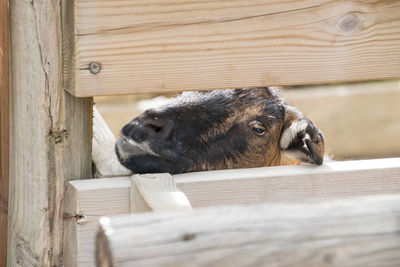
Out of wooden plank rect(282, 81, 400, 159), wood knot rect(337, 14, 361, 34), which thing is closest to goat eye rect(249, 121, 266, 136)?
wood knot rect(337, 14, 361, 34)

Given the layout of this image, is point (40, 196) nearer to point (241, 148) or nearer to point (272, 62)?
point (272, 62)

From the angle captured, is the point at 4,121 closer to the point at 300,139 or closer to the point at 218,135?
the point at 218,135

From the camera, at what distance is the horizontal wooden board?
242cm

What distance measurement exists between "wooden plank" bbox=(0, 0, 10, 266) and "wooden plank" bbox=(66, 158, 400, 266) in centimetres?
33

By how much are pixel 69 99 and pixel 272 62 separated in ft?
2.86

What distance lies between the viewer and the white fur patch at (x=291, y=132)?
4.09 meters

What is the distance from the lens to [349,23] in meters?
2.67

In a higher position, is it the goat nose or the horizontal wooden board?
the horizontal wooden board

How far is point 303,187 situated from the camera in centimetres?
287

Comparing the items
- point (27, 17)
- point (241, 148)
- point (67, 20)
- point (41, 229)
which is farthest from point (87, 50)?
point (241, 148)

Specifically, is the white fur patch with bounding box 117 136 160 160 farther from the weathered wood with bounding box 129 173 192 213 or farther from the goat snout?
the weathered wood with bounding box 129 173 192 213

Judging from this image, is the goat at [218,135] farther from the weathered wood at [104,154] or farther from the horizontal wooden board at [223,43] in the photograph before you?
the horizontal wooden board at [223,43]

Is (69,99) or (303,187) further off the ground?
(69,99)

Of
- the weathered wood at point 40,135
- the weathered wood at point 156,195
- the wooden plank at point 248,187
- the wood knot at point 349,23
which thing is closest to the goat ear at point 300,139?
the wooden plank at point 248,187
